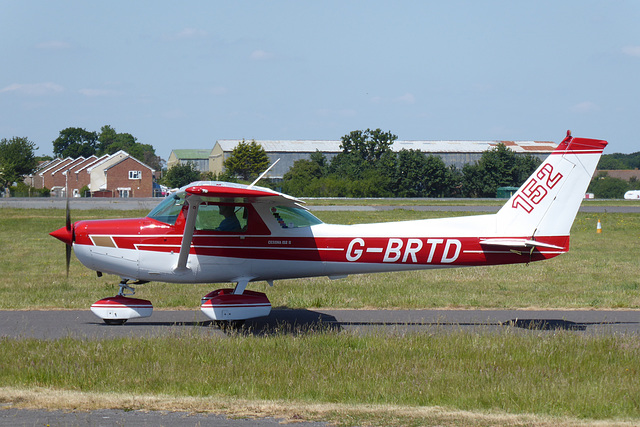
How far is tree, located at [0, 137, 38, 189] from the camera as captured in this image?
289 ft

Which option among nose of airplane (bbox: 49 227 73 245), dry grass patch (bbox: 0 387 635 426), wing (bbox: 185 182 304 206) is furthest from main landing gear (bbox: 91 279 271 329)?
dry grass patch (bbox: 0 387 635 426)

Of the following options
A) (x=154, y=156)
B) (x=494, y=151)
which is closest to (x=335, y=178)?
(x=494, y=151)

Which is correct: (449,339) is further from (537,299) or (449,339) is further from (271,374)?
(537,299)

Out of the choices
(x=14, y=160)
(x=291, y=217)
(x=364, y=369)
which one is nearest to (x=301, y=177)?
(x=14, y=160)

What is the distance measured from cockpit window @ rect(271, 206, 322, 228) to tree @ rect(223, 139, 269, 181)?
76.8 m

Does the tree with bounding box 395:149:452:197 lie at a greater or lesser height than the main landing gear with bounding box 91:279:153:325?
greater

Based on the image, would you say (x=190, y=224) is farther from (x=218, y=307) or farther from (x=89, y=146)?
(x=89, y=146)

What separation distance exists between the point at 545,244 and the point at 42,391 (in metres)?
7.75

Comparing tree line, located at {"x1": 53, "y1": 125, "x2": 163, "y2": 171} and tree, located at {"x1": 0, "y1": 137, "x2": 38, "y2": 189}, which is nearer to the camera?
tree, located at {"x1": 0, "y1": 137, "x2": 38, "y2": 189}

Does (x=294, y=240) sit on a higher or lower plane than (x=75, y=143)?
lower

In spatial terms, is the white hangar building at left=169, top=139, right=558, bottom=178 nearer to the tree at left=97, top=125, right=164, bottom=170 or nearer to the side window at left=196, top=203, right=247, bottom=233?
the tree at left=97, top=125, right=164, bottom=170

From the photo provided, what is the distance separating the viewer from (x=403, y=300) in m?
12.9

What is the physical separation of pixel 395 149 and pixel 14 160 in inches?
2213

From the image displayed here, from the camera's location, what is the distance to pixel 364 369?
303 inches
